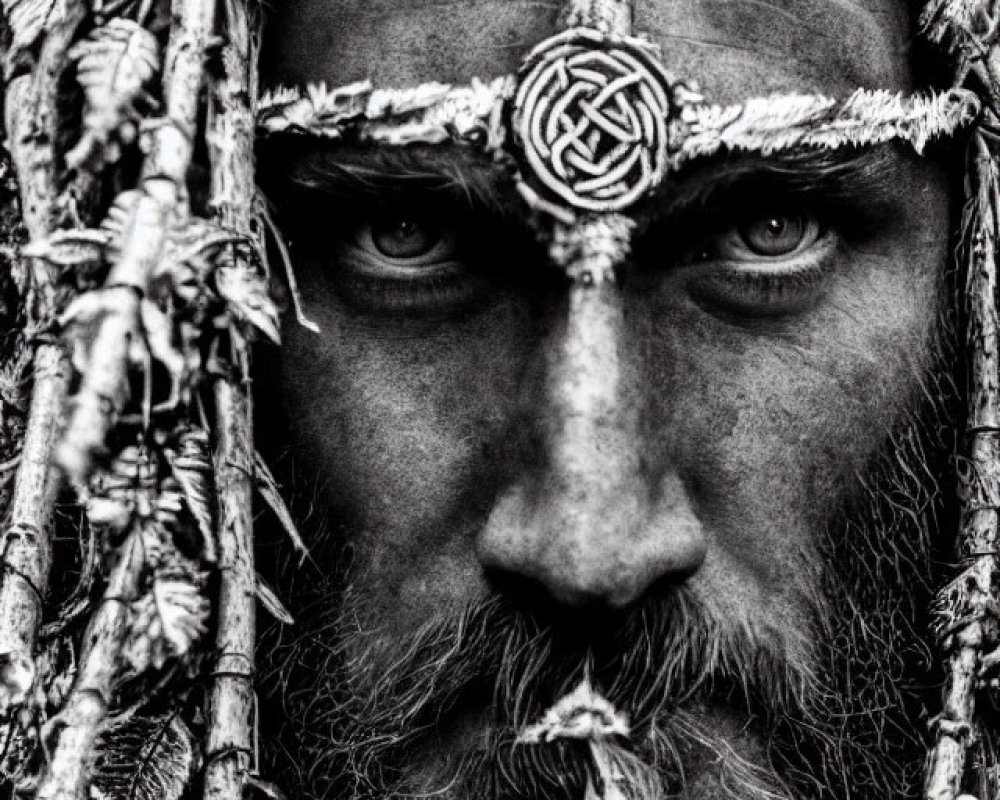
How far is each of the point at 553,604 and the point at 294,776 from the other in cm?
40

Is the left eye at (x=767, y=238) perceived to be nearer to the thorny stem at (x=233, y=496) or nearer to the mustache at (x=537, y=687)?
the mustache at (x=537, y=687)

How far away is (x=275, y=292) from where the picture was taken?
196 cm

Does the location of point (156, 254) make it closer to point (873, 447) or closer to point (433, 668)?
point (433, 668)

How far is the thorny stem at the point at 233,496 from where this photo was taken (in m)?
1.78

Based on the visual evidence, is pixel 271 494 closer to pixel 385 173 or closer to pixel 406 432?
pixel 406 432

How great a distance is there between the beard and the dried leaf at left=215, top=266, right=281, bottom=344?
0.30 meters

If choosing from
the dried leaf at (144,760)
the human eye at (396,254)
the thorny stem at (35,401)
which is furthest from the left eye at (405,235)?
the dried leaf at (144,760)

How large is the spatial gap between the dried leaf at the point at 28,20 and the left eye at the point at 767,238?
2.47ft

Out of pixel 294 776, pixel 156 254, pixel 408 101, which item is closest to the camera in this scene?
pixel 156 254

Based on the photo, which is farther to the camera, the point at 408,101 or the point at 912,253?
the point at 912,253

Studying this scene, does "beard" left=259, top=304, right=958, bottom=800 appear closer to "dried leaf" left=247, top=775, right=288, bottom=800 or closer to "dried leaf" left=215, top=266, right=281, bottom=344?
"dried leaf" left=247, top=775, right=288, bottom=800

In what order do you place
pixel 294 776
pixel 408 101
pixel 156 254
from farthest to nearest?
pixel 294 776
pixel 408 101
pixel 156 254

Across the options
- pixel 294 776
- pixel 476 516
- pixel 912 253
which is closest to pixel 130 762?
pixel 294 776

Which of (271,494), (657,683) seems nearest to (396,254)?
(271,494)
